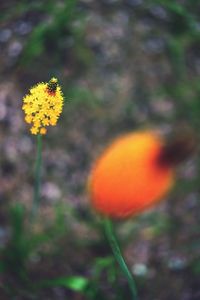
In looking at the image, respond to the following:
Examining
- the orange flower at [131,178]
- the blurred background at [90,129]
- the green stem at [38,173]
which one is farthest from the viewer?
the orange flower at [131,178]

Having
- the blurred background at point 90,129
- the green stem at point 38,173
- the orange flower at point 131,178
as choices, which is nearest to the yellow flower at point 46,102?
the green stem at point 38,173

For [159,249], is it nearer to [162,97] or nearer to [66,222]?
[66,222]

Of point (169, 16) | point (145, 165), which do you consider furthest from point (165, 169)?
point (169, 16)

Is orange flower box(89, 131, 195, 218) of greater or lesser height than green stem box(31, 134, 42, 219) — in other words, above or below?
above

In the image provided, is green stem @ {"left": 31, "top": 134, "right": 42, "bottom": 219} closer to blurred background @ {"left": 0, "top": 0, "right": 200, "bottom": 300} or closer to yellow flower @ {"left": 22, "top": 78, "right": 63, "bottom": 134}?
blurred background @ {"left": 0, "top": 0, "right": 200, "bottom": 300}

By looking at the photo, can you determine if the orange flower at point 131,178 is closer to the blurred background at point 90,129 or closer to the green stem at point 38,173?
the blurred background at point 90,129

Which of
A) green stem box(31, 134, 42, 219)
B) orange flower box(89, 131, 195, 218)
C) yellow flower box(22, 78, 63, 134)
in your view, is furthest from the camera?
orange flower box(89, 131, 195, 218)

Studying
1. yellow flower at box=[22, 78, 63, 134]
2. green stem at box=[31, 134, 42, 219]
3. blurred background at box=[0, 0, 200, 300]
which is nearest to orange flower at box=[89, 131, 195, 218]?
blurred background at box=[0, 0, 200, 300]
